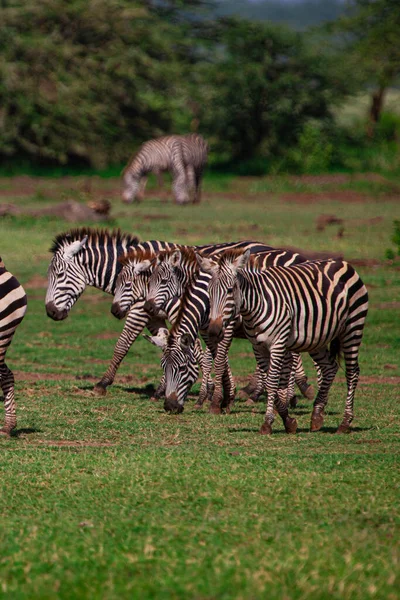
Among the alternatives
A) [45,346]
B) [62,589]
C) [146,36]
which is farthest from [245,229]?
[62,589]

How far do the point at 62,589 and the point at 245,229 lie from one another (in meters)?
19.1

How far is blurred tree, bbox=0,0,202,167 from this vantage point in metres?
35.7

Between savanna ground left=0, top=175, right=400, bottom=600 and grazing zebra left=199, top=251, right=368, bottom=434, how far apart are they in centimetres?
52

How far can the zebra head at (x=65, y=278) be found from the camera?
40.7 feet

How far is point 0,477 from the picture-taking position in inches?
296

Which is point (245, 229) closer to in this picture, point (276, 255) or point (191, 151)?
point (191, 151)

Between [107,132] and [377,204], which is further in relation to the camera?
[107,132]

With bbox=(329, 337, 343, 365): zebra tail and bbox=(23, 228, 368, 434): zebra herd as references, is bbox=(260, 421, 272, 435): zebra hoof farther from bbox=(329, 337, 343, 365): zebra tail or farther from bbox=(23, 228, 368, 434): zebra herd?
bbox=(329, 337, 343, 365): zebra tail

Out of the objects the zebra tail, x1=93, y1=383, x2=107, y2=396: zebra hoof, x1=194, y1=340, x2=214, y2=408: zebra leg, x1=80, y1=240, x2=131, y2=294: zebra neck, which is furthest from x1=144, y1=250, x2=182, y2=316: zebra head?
the zebra tail

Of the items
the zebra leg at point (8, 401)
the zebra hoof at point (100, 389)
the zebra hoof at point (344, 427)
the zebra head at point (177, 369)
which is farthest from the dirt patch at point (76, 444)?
the zebra hoof at point (100, 389)

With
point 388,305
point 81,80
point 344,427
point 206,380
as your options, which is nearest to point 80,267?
point 206,380

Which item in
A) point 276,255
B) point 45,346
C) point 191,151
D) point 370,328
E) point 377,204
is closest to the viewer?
point 276,255

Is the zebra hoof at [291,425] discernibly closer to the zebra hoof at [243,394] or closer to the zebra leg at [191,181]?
the zebra hoof at [243,394]

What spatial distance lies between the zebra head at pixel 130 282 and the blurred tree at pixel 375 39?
30.3 meters
